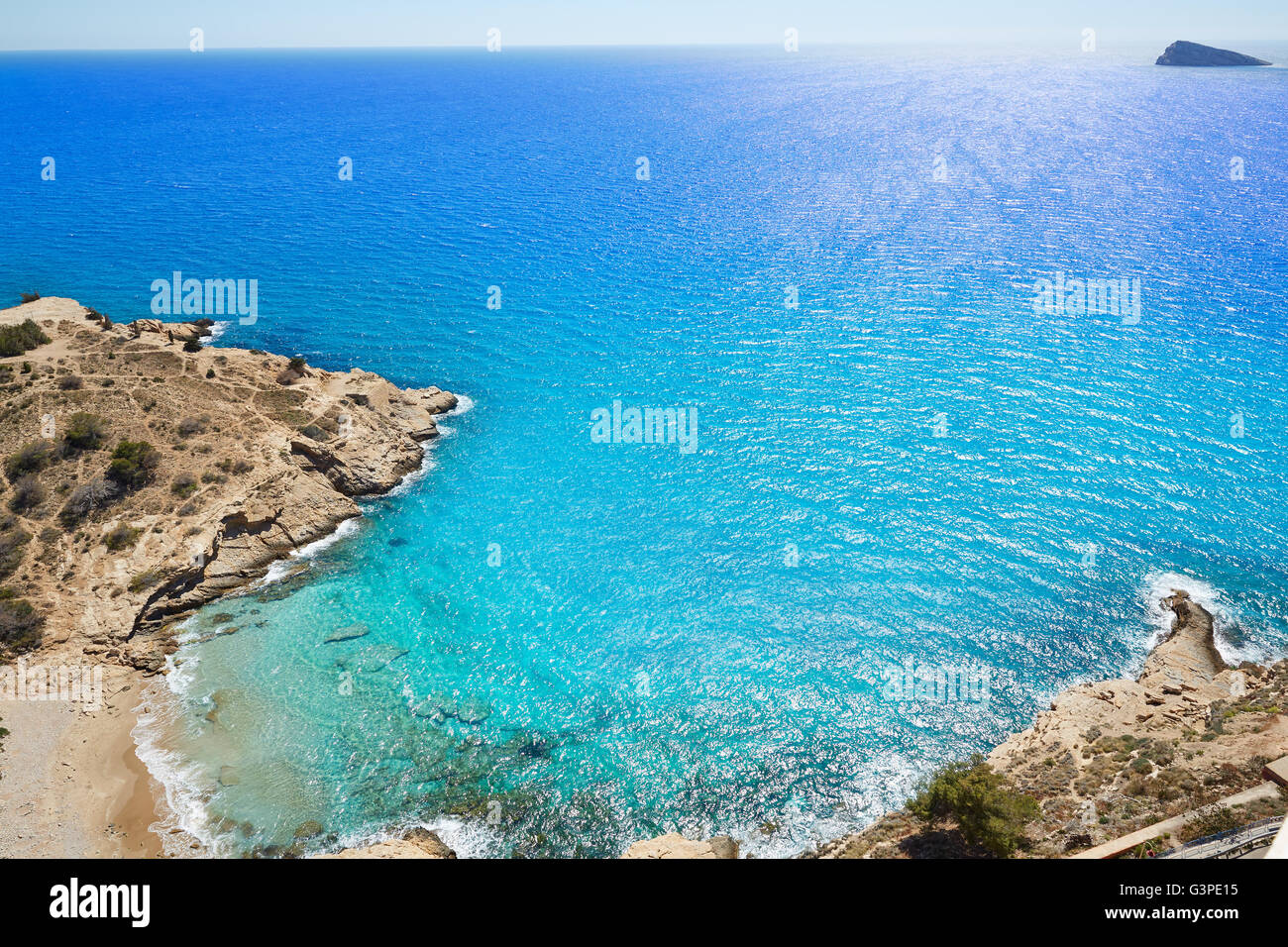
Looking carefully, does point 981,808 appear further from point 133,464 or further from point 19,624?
point 133,464

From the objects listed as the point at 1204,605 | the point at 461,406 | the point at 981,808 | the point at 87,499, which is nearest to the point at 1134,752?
the point at 981,808

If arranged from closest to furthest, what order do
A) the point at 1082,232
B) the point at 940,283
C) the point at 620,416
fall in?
the point at 620,416 → the point at 940,283 → the point at 1082,232

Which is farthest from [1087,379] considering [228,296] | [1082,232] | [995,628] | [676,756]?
[228,296]

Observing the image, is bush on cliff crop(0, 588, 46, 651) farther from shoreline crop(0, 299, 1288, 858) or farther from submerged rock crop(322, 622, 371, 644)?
submerged rock crop(322, 622, 371, 644)

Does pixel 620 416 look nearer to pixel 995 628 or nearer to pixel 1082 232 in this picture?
pixel 995 628

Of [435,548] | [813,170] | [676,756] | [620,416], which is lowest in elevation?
[676,756]

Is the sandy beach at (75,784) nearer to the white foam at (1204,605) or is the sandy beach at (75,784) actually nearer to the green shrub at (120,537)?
the green shrub at (120,537)

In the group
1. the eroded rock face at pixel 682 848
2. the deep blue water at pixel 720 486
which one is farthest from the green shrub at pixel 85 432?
the eroded rock face at pixel 682 848
